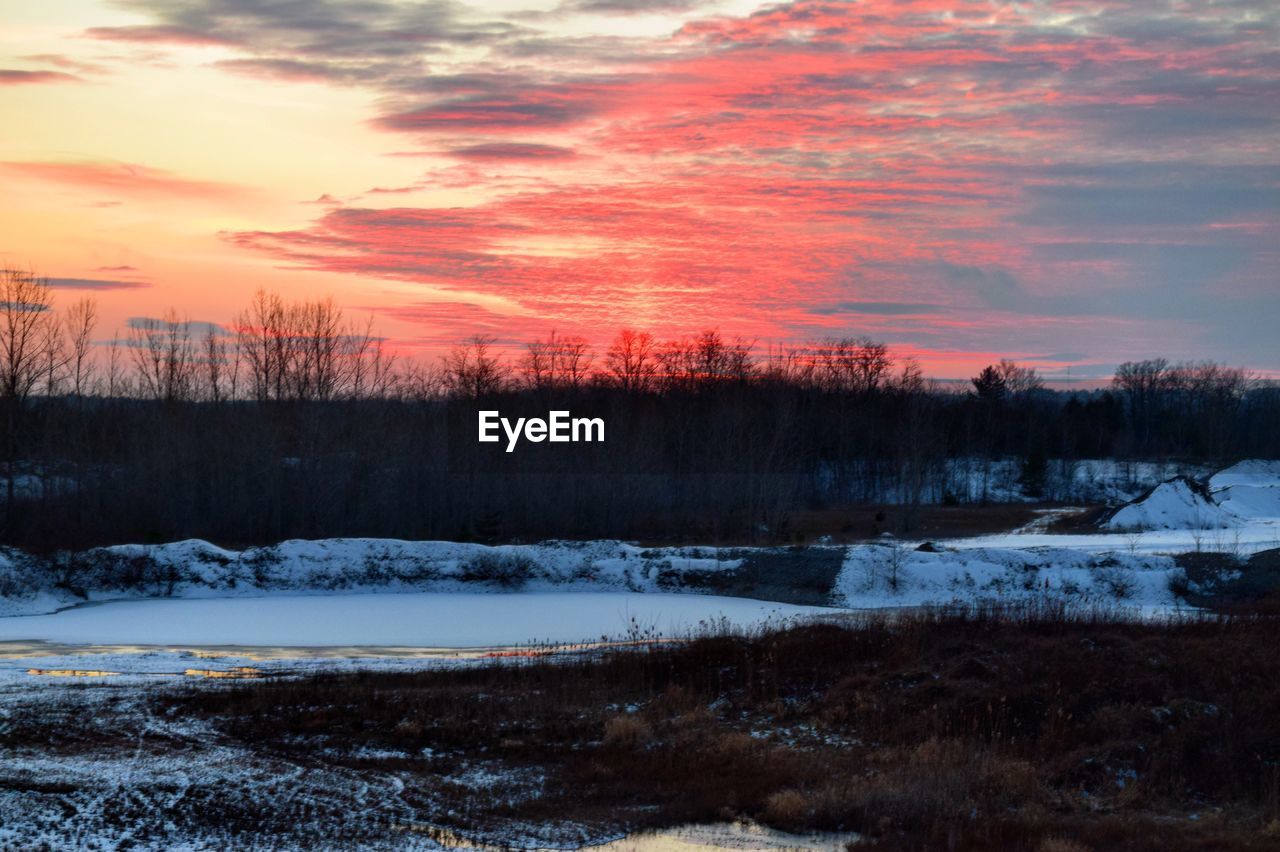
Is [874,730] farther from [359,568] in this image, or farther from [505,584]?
[359,568]

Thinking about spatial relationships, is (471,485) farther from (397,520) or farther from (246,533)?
(246,533)

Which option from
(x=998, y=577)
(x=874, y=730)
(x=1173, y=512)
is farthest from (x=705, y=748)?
(x=1173, y=512)

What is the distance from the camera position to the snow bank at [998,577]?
28.7 metres

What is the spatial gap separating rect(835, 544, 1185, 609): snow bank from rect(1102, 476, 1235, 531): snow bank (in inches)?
669

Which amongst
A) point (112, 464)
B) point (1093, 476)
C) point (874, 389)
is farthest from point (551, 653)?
point (874, 389)

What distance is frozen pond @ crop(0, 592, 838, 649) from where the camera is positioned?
864 inches

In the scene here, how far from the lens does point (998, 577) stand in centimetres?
2980

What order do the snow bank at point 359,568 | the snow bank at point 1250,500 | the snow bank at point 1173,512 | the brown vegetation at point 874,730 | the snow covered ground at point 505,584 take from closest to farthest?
the brown vegetation at point 874,730 < the snow covered ground at point 505,584 < the snow bank at point 359,568 < the snow bank at point 1173,512 < the snow bank at point 1250,500

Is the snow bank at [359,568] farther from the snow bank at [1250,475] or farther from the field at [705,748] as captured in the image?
the snow bank at [1250,475]

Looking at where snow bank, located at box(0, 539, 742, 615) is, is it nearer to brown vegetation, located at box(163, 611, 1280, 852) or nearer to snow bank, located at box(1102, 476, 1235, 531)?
brown vegetation, located at box(163, 611, 1280, 852)

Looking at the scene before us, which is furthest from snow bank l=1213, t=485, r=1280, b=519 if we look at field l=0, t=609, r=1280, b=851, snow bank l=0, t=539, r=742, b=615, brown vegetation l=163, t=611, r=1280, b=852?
field l=0, t=609, r=1280, b=851

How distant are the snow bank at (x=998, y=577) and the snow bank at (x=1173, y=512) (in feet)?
55.8

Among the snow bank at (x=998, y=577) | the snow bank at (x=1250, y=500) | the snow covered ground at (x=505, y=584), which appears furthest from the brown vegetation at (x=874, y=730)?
the snow bank at (x=1250, y=500)

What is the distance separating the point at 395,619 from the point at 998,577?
53.9 feet
